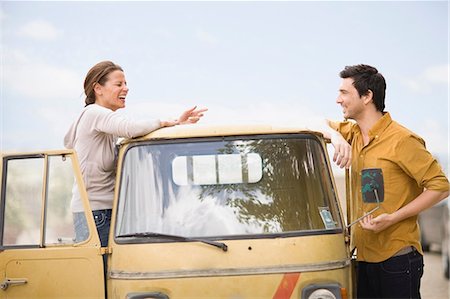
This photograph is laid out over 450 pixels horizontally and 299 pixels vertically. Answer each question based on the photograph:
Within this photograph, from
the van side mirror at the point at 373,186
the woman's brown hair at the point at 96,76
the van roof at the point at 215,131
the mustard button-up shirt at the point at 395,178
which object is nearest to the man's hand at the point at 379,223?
the mustard button-up shirt at the point at 395,178

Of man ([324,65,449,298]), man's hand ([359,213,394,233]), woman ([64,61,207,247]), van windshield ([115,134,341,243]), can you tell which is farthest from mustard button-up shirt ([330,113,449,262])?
woman ([64,61,207,247])

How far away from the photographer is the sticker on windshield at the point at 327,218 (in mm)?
6371

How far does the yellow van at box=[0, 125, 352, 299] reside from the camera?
6.13 meters

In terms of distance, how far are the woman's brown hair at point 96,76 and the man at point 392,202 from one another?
1.76 m

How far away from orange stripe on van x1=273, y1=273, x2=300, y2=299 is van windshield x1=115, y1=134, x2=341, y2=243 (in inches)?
12.0

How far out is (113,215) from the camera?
637 centimetres

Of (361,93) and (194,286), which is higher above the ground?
(361,93)

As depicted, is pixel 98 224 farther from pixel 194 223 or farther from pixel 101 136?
pixel 194 223

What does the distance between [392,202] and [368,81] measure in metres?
0.97

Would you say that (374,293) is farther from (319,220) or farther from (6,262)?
(6,262)

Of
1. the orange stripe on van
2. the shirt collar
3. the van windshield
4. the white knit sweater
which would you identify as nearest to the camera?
the orange stripe on van

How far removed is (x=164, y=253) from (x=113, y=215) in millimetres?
487

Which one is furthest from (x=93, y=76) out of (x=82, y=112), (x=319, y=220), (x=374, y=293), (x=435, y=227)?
(x=435, y=227)

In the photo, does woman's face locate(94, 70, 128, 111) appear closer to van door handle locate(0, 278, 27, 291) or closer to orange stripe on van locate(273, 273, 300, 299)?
van door handle locate(0, 278, 27, 291)
